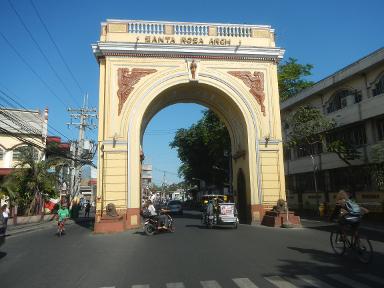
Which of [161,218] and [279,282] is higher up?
[161,218]

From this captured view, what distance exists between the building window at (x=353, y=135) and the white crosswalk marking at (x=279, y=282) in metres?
19.8

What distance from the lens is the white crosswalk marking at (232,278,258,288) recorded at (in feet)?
22.2

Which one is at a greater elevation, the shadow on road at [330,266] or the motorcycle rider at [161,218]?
the motorcycle rider at [161,218]

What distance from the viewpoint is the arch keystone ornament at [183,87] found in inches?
810

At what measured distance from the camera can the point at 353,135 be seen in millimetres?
26328

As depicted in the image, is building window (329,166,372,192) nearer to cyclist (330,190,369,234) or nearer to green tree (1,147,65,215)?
cyclist (330,190,369,234)

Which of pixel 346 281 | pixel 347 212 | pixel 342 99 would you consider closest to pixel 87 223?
pixel 342 99

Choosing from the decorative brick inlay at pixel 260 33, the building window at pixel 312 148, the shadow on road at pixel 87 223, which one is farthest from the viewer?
the building window at pixel 312 148

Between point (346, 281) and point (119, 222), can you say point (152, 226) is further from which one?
point (346, 281)

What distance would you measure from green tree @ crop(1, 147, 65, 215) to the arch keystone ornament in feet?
37.0

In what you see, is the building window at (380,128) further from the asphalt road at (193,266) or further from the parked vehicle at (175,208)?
the parked vehicle at (175,208)

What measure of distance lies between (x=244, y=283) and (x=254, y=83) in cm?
1703

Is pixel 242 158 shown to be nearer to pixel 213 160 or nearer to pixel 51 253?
pixel 51 253

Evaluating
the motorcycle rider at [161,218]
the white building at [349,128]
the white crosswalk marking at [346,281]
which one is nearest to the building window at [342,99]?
the white building at [349,128]
